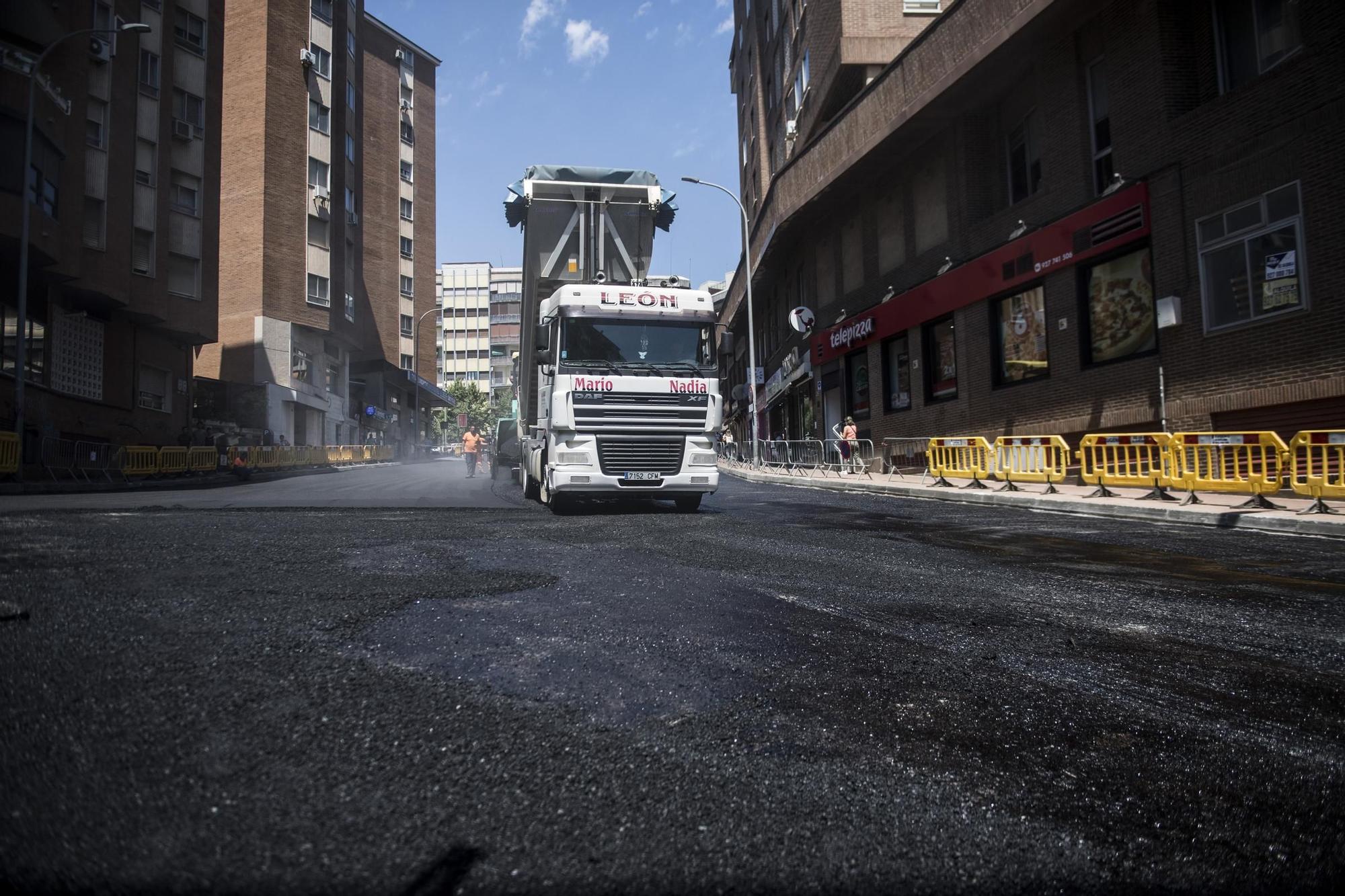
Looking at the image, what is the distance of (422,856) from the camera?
1670 millimetres

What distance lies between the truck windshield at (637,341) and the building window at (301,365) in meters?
33.9

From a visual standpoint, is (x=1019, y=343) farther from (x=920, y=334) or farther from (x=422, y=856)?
(x=422, y=856)

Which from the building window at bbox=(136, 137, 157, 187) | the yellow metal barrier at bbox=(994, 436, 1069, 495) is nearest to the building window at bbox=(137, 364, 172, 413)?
the building window at bbox=(136, 137, 157, 187)

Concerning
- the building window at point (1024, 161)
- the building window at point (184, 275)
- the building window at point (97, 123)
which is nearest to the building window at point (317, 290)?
the building window at point (184, 275)

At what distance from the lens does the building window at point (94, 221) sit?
942 inches

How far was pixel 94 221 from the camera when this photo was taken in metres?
24.2

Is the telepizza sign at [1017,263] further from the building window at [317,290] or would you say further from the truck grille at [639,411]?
the building window at [317,290]

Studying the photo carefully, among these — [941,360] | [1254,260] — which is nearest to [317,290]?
[941,360]

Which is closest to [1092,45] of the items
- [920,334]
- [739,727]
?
[920,334]

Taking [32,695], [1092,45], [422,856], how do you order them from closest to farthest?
[422,856]
[32,695]
[1092,45]

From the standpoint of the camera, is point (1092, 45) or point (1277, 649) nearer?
point (1277, 649)

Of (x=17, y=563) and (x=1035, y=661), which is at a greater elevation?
(x=17, y=563)

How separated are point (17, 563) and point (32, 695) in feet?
9.98

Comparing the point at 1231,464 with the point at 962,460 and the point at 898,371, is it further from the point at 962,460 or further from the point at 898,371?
the point at 898,371
